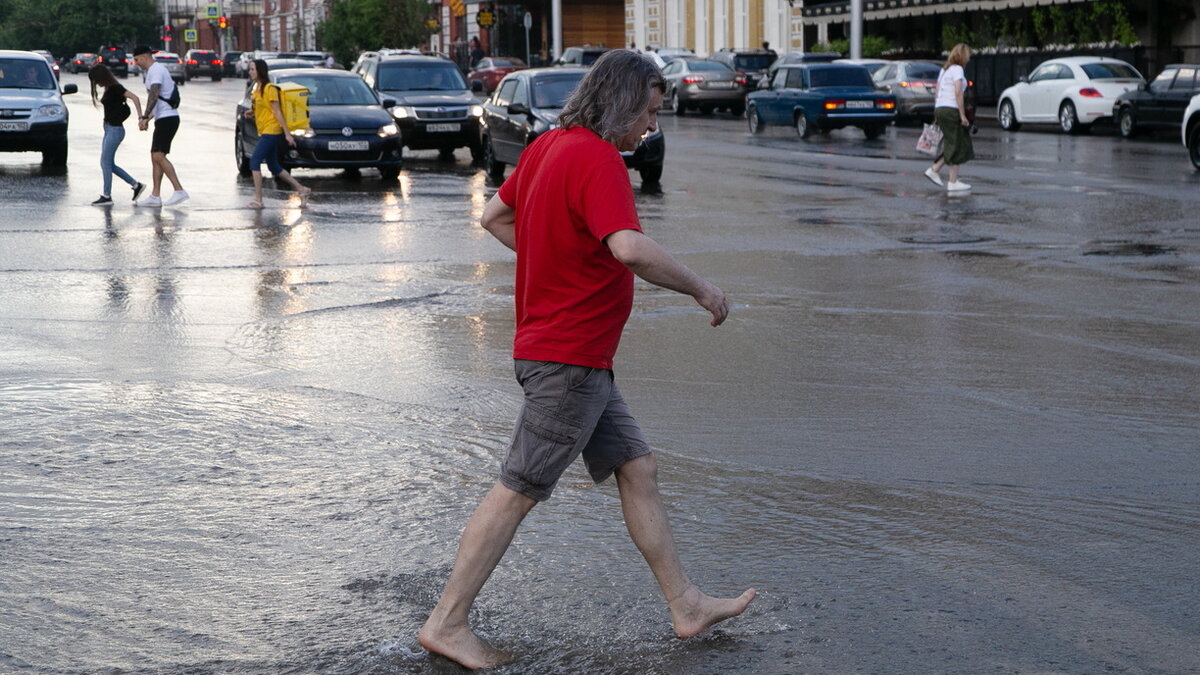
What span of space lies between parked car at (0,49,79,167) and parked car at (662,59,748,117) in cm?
2065

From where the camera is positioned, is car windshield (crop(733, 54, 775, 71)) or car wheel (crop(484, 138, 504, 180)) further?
car windshield (crop(733, 54, 775, 71))

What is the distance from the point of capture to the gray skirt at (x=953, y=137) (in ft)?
60.3

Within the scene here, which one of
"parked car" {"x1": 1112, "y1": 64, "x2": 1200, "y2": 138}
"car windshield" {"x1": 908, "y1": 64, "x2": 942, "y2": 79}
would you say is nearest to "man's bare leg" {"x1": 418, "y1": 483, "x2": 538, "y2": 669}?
"parked car" {"x1": 1112, "y1": 64, "x2": 1200, "y2": 138}

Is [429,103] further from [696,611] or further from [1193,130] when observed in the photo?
[696,611]

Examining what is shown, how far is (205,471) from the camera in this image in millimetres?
6043

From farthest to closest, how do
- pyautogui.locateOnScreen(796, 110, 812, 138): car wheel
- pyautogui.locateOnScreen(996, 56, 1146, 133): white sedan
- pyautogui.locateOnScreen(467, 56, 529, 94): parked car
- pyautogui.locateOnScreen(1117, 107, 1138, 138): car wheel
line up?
1. pyautogui.locateOnScreen(467, 56, 529, 94): parked car
2. pyautogui.locateOnScreen(796, 110, 812, 138): car wheel
3. pyautogui.locateOnScreen(996, 56, 1146, 133): white sedan
4. pyautogui.locateOnScreen(1117, 107, 1138, 138): car wheel

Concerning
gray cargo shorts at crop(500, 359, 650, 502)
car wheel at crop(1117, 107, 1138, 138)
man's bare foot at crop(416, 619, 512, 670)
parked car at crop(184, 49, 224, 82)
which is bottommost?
man's bare foot at crop(416, 619, 512, 670)

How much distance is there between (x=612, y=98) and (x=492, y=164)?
60.9 ft

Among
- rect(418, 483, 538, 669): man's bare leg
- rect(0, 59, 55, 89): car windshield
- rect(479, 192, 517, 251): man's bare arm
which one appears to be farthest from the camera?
rect(0, 59, 55, 89): car windshield

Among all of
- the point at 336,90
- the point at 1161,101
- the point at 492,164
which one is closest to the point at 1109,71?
the point at 1161,101

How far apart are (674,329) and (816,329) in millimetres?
824

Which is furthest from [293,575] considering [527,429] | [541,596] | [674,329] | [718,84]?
[718,84]

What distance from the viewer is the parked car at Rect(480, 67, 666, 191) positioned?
793 inches

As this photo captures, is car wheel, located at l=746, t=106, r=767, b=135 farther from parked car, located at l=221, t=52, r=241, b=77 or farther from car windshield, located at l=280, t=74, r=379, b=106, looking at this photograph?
parked car, located at l=221, t=52, r=241, b=77
